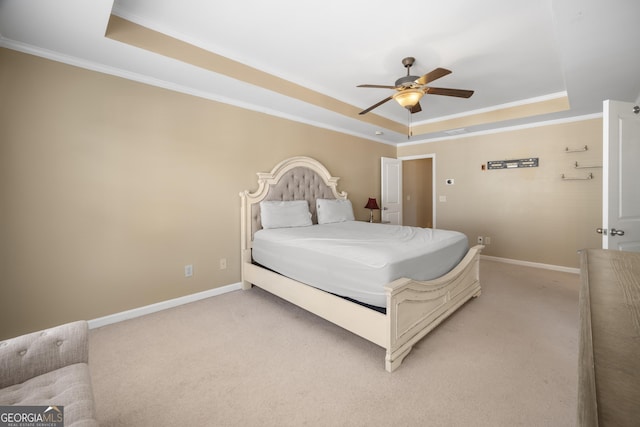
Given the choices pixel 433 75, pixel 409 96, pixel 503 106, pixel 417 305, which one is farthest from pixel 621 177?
pixel 503 106

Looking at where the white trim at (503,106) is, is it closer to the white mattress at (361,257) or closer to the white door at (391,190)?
the white door at (391,190)

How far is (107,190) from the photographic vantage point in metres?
2.48

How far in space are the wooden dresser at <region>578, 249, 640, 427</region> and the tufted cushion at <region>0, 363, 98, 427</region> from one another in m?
1.33

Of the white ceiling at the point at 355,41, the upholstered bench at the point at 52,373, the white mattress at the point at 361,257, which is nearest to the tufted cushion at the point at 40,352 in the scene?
the upholstered bench at the point at 52,373

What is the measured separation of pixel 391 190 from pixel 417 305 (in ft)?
12.5

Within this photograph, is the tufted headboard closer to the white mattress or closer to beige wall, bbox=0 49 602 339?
beige wall, bbox=0 49 602 339

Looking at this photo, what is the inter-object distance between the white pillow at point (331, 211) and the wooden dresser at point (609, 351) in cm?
307

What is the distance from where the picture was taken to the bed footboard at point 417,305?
181 centimetres

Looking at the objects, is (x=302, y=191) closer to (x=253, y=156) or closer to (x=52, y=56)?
(x=253, y=156)

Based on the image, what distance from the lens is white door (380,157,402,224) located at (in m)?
5.41

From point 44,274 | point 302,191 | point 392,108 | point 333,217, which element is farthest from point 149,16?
point 392,108

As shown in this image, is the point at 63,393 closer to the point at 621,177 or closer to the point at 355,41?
the point at 355,41

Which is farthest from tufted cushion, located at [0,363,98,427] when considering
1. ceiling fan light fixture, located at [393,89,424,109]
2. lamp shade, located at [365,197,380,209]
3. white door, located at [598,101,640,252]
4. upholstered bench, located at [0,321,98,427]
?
lamp shade, located at [365,197,380,209]

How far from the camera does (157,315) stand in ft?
8.75
